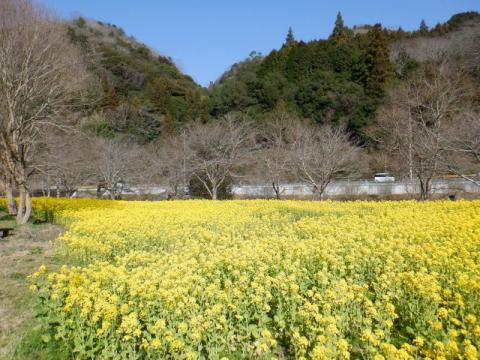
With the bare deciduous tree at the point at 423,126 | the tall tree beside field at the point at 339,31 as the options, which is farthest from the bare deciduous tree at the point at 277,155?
the tall tree beside field at the point at 339,31

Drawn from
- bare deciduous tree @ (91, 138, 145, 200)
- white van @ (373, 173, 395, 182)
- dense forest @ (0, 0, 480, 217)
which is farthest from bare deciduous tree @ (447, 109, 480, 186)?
bare deciduous tree @ (91, 138, 145, 200)

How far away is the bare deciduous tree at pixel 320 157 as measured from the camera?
2277cm

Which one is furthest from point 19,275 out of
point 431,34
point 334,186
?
point 431,34

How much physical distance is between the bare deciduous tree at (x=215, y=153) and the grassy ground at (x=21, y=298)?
15037mm

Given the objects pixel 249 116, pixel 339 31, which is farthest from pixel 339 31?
pixel 249 116

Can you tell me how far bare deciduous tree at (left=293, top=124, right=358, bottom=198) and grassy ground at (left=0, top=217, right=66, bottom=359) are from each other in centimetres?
1541

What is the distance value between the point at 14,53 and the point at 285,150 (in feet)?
56.0

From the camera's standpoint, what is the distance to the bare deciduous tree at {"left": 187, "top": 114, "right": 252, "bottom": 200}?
85.5ft

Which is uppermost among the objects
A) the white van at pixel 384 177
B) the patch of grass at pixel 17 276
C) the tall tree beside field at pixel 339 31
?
the tall tree beside field at pixel 339 31

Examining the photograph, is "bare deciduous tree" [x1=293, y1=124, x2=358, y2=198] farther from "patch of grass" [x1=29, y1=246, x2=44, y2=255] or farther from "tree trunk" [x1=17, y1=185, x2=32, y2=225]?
"patch of grass" [x1=29, y1=246, x2=44, y2=255]

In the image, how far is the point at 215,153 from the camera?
26.9 m

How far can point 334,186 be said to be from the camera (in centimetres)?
2883

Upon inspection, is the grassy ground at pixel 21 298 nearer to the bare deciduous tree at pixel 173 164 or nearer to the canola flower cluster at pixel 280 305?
the canola flower cluster at pixel 280 305

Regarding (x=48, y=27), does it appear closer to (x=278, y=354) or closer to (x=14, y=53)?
(x=14, y=53)
